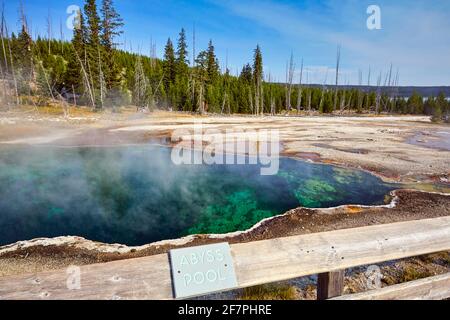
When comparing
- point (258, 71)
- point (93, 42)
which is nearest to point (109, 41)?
point (93, 42)

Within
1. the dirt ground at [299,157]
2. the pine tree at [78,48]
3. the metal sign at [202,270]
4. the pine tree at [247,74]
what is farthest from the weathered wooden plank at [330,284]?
the pine tree at [247,74]

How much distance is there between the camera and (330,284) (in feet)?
8.62

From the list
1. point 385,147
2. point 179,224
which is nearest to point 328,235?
point 179,224

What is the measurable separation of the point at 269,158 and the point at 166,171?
6876 millimetres

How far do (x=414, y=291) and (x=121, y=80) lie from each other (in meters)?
53.8

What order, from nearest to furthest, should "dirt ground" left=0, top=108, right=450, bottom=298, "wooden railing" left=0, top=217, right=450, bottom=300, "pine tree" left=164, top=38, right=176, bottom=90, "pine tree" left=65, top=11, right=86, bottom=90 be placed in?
"wooden railing" left=0, top=217, right=450, bottom=300, "dirt ground" left=0, top=108, right=450, bottom=298, "pine tree" left=65, top=11, right=86, bottom=90, "pine tree" left=164, top=38, right=176, bottom=90

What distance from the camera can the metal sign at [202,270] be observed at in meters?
2.07

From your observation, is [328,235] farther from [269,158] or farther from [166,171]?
[269,158]

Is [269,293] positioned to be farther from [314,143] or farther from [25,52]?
[25,52]

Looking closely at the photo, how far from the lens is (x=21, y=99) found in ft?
148

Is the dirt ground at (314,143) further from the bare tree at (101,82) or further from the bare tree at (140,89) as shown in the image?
the bare tree at (140,89)

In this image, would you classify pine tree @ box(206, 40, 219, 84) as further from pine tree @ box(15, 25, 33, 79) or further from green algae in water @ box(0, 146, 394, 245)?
green algae in water @ box(0, 146, 394, 245)

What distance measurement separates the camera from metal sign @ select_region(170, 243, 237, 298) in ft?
6.78

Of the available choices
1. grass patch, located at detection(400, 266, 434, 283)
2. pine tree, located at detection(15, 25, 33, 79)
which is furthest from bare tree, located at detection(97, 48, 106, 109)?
grass patch, located at detection(400, 266, 434, 283)
